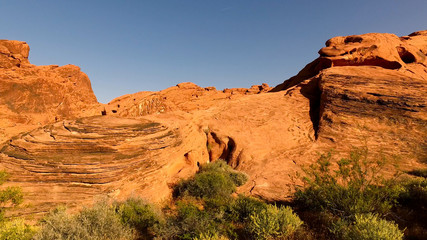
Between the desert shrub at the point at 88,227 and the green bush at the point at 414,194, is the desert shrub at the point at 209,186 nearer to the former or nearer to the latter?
the desert shrub at the point at 88,227

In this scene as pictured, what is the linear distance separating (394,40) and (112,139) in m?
26.2

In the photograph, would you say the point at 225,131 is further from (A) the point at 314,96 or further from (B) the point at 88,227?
(B) the point at 88,227

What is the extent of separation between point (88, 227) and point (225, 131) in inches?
376

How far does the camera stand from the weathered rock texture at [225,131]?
288 inches

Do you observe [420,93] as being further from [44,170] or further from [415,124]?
[44,170]

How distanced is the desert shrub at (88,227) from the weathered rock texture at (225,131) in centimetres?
194

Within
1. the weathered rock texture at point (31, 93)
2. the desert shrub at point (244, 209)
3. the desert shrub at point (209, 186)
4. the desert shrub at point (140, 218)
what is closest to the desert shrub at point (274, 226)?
the desert shrub at point (244, 209)

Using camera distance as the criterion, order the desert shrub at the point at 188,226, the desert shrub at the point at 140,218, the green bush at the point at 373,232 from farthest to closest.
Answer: the desert shrub at the point at 140,218 < the desert shrub at the point at 188,226 < the green bush at the point at 373,232

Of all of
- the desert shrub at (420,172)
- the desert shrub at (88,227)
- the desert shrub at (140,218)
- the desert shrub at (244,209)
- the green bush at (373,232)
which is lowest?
the desert shrub at (420,172)

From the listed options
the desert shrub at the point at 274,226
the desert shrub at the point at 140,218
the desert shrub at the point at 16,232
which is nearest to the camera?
the desert shrub at the point at 16,232

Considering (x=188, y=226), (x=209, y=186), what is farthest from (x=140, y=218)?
(x=209, y=186)

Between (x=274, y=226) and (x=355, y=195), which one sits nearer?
(x=274, y=226)

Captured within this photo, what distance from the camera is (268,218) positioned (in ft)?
15.8

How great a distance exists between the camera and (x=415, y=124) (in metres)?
10.7
